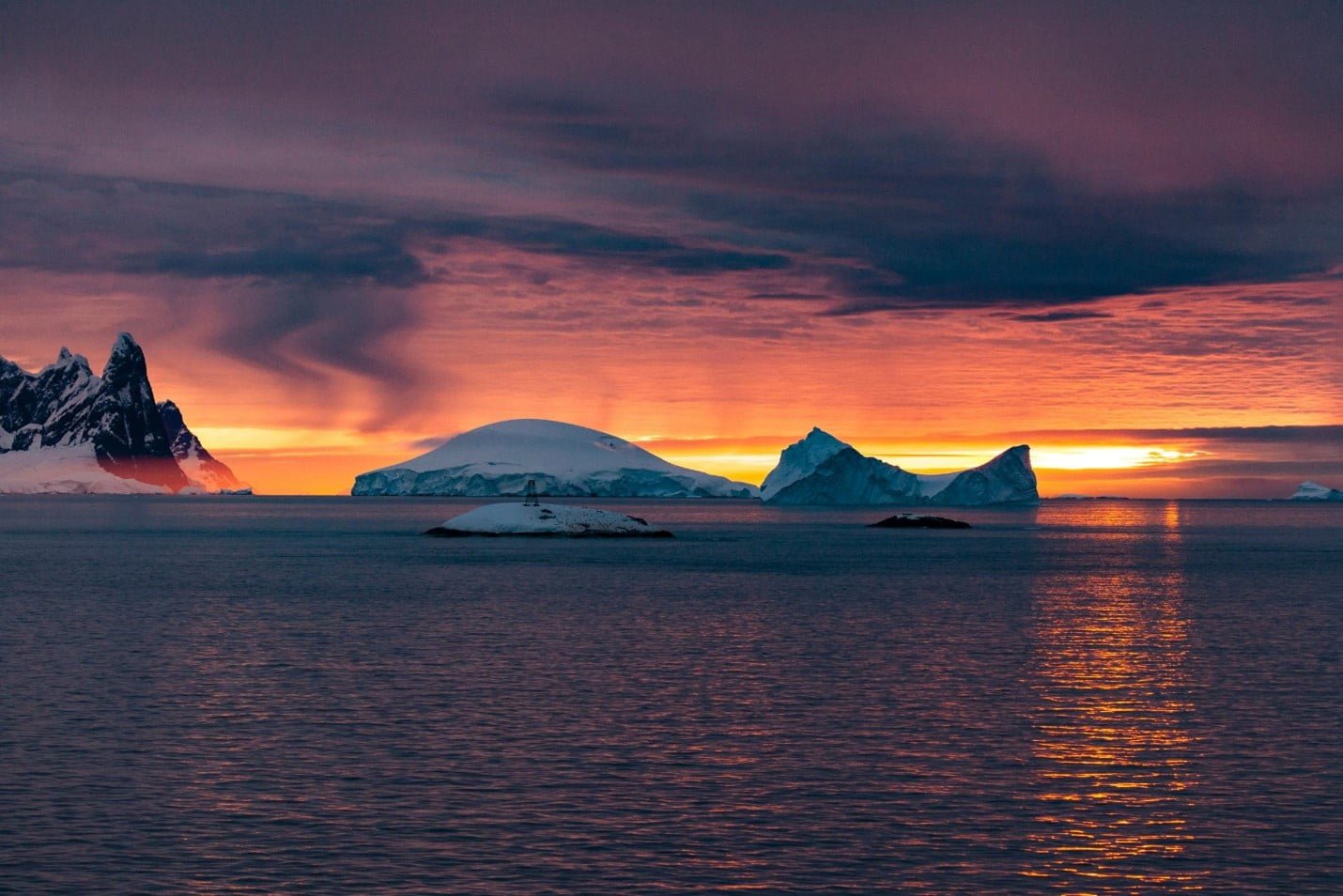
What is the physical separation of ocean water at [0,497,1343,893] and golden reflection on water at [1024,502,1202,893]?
0.39 ft

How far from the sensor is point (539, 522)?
179250mm

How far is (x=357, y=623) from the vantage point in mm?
61188

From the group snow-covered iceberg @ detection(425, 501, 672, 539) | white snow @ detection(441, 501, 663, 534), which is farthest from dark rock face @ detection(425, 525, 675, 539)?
white snow @ detection(441, 501, 663, 534)

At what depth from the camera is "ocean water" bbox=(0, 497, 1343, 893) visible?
70.6ft

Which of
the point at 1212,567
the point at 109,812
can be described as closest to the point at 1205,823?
the point at 109,812

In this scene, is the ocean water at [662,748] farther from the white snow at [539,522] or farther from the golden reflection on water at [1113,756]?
the white snow at [539,522]

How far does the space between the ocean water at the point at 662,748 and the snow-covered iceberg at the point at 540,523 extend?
344ft

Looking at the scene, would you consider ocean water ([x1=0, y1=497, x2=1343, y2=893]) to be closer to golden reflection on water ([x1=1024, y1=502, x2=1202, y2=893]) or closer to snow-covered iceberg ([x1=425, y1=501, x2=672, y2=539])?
golden reflection on water ([x1=1024, y1=502, x2=1202, y2=893])

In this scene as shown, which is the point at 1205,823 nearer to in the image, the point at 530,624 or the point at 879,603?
the point at 530,624

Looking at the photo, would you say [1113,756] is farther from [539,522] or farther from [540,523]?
[539,522]

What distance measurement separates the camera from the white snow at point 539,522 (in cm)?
17825

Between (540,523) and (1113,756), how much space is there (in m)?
151

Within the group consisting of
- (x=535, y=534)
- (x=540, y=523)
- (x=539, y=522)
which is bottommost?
(x=535, y=534)

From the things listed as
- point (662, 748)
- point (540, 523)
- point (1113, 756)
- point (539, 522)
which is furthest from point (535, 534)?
point (1113, 756)
